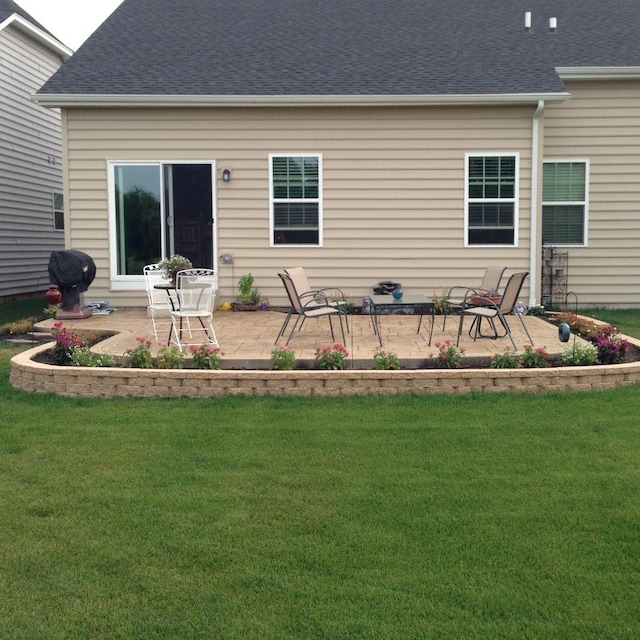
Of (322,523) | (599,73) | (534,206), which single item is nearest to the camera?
(322,523)

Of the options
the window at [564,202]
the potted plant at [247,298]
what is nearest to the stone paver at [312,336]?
the potted plant at [247,298]

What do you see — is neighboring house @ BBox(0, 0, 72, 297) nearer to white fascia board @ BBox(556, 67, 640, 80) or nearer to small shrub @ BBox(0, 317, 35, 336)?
small shrub @ BBox(0, 317, 35, 336)

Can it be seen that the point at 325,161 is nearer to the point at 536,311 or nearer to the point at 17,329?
the point at 536,311

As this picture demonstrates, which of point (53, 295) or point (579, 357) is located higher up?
point (53, 295)

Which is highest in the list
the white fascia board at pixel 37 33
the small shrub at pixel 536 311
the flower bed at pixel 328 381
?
the white fascia board at pixel 37 33

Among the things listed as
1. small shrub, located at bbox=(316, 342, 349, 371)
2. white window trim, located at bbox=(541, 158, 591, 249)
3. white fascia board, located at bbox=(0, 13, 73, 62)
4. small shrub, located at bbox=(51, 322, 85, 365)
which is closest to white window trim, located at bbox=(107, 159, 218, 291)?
small shrub, located at bbox=(51, 322, 85, 365)

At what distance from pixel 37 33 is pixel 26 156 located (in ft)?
7.64

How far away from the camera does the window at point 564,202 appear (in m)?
11.6

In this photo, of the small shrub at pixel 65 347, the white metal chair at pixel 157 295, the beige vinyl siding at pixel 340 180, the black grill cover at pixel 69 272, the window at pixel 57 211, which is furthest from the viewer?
the window at pixel 57 211

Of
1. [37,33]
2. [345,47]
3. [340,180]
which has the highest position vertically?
[37,33]

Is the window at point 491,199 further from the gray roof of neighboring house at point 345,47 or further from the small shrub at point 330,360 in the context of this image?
the small shrub at point 330,360

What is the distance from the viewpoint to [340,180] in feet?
35.6

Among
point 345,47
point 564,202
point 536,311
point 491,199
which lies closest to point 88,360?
point 536,311

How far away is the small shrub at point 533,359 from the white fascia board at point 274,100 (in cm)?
530
